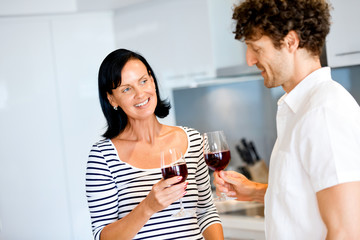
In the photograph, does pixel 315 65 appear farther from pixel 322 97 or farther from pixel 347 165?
pixel 347 165

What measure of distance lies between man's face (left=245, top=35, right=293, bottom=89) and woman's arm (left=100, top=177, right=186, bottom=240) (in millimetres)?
416

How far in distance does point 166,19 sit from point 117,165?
6.03 feet

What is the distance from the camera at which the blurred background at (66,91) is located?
3.33 metres

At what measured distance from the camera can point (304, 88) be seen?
1.15 m

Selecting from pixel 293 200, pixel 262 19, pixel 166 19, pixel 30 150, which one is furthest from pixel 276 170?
pixel 30 150

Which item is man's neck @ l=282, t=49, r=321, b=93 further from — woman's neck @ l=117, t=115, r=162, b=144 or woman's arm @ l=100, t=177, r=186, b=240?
woman's neck @ l=117, t=115, r=162, b=144

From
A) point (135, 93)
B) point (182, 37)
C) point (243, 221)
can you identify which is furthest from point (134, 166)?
point (182, 37)

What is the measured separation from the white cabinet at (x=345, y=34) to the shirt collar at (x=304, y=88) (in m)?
1.37

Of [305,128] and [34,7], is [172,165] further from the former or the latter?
[34,7]

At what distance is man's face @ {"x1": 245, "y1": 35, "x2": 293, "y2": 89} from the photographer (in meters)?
1.14

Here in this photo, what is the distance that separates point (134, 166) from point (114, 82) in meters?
0.31

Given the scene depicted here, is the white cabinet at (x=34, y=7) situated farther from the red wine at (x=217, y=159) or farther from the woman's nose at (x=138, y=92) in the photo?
the red wine at (x=217, y=159)

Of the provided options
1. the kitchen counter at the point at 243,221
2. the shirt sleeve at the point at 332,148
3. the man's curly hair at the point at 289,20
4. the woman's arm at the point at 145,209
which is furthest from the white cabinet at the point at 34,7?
the shirt sleeve at the point at 332,148

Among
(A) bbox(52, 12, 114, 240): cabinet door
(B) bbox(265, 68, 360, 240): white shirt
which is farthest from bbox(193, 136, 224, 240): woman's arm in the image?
(A) bbox(52, 12, 114, 240): cabinet door
